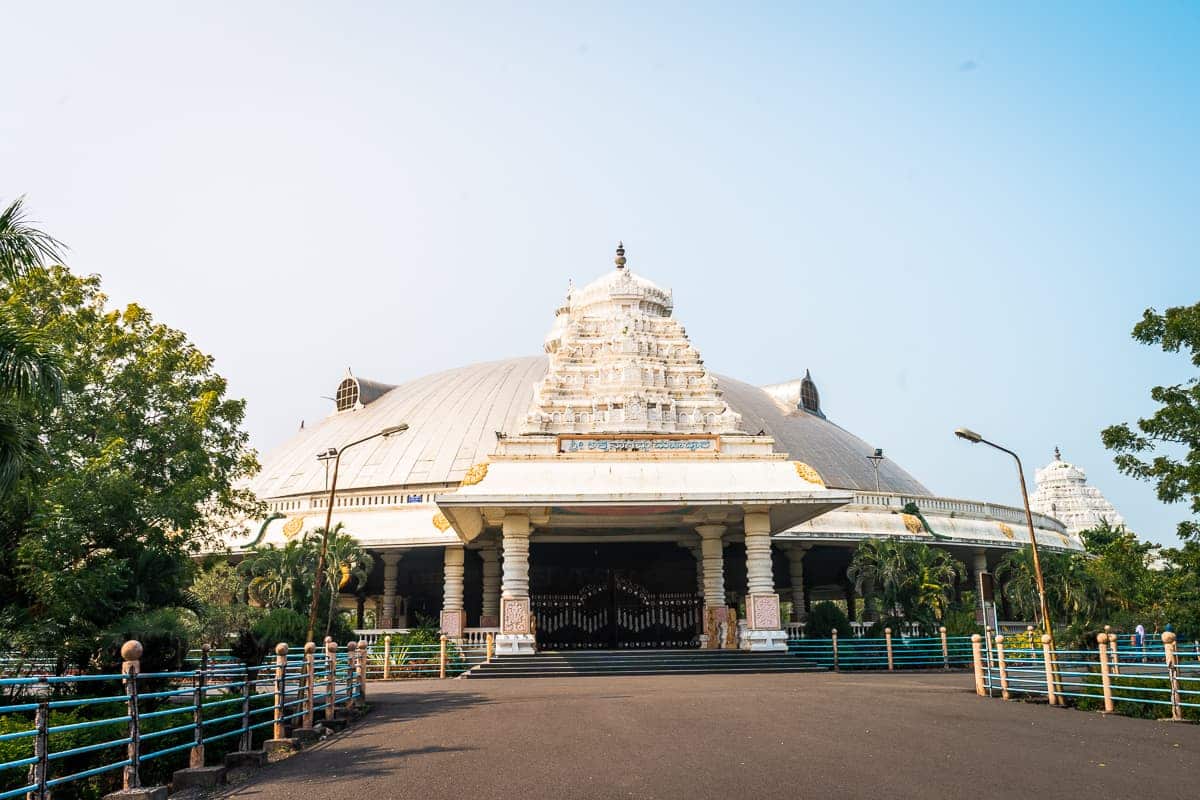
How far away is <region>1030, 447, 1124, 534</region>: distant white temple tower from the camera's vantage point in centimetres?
8662

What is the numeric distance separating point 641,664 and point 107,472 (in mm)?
13530

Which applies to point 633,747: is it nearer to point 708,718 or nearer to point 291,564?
point 708,718

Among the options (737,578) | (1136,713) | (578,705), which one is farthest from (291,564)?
(1136,713)

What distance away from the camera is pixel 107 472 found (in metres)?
19.8

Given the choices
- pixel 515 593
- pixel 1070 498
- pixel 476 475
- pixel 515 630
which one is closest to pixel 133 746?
pixel 515 630

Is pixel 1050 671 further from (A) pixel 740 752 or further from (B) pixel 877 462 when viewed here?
(B) pixel 877 462

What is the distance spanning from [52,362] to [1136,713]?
53.4 feet

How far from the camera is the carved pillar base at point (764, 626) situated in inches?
1003

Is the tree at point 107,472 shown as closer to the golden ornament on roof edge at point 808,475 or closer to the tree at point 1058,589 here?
the golden ornament on roof edge at point 808,475

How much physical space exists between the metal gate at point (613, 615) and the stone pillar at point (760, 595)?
12.5ft

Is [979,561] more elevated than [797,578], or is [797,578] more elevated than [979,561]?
[979,561]

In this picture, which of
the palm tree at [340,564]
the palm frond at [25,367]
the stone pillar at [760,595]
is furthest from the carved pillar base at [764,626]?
the palm frond at [25,367]

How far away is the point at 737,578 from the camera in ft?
130

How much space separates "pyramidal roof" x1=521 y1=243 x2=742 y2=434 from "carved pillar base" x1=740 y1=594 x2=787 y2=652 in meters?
7.06
